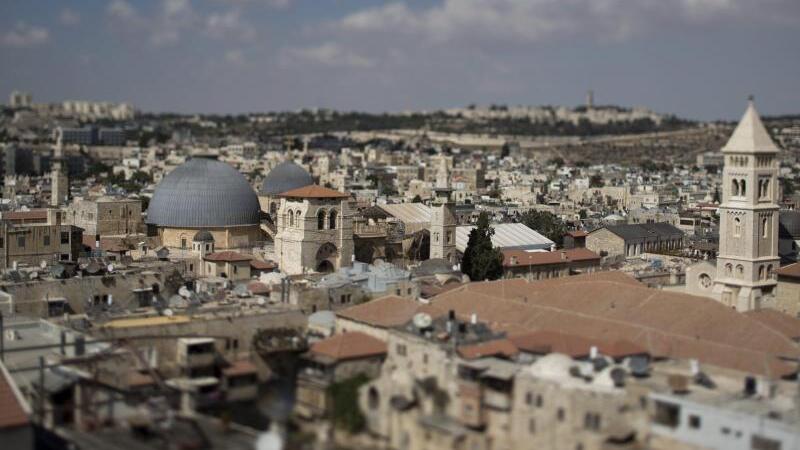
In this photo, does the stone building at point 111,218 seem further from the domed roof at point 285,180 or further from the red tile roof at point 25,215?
the domed roof at point 285,180

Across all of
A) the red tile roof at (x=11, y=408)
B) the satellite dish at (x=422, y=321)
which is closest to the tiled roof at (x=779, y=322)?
the satellite dish at (x=422, y=321)

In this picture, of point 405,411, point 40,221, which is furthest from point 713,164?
point 405,411

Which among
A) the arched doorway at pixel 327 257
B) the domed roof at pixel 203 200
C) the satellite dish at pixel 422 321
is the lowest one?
the satellite dish at pixel 422 321

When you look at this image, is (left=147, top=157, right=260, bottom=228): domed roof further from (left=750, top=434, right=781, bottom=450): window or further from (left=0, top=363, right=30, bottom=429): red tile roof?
(left=750, top=434, right=781, bottom=450): window

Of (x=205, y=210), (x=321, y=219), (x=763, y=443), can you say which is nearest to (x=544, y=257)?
(x=321, y=219)

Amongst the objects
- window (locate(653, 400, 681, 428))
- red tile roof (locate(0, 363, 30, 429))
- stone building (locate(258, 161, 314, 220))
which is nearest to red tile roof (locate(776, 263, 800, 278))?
window (locate(653, 400, 681, 428))

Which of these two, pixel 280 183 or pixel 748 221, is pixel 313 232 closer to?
pixel 748 221
